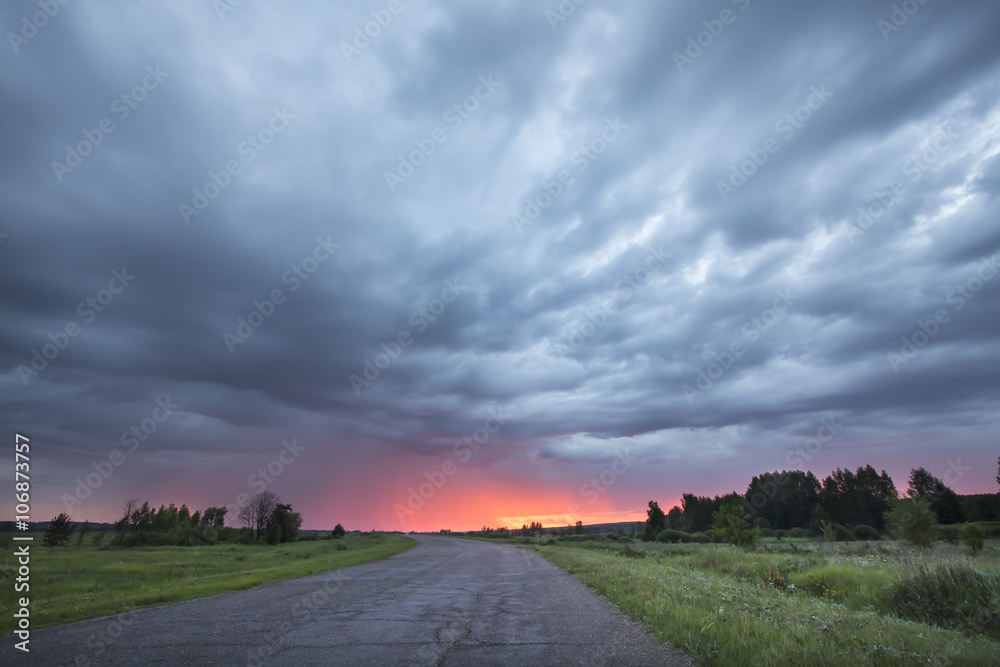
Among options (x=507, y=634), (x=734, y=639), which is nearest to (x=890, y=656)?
(x=734, y=639)

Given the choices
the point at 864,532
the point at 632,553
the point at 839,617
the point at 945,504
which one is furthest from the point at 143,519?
the point at 945,504

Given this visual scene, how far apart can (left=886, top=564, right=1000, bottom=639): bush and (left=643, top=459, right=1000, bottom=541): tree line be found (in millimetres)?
82968

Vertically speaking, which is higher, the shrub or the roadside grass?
the roadside grass

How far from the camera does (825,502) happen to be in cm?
12394

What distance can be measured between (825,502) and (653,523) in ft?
185

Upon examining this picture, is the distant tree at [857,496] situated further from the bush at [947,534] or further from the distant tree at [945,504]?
the bush at [947,534]

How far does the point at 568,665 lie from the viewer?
684cm

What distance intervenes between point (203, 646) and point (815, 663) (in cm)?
902

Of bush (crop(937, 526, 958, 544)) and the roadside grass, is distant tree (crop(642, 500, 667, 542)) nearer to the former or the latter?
bush (crop(937, 526, 958, 544))

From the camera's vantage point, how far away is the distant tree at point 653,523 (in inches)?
3515

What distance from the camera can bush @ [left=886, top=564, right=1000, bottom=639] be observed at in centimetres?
1034

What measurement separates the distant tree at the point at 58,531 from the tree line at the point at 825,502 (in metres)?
86.2

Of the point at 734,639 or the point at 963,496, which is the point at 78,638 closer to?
the point at 734,639

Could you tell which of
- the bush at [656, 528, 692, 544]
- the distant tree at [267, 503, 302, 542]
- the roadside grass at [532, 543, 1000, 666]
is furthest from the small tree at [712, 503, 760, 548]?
the distant tree at [267, 503, 302, 542]
